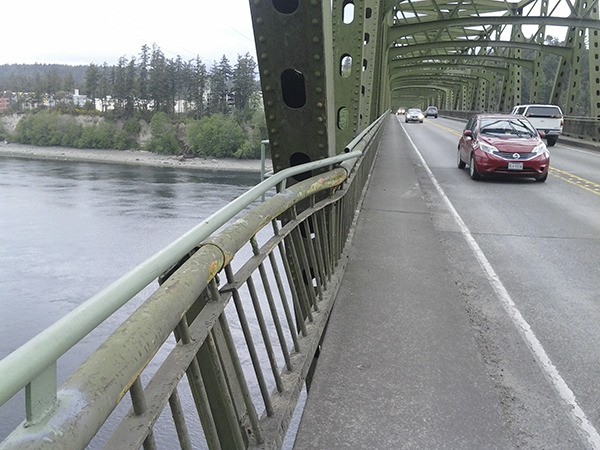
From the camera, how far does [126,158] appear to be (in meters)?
142

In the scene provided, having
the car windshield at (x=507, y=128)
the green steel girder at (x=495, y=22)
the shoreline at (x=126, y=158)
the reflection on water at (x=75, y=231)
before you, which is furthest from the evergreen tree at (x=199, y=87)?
the car windshield at (x=507, y=128)

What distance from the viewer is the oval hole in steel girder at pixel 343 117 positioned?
8.45 meters

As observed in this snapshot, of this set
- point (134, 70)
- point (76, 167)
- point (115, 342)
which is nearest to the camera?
point (115, 342)

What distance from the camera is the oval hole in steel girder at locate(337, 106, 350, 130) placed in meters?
8.45

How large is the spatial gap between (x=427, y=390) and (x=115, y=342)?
279 cm

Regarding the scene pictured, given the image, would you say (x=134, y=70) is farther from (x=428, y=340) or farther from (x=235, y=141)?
(x=428, y=340)

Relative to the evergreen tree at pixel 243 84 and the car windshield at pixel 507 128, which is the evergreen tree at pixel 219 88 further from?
the car windshield at pixel 507 128

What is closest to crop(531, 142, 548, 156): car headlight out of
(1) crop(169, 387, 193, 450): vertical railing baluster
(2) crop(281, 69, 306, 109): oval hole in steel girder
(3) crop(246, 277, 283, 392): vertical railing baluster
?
(2) crop(281, 69, 306, 109): oval hole in steel girder

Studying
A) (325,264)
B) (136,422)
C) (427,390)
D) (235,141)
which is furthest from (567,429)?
(235,141)

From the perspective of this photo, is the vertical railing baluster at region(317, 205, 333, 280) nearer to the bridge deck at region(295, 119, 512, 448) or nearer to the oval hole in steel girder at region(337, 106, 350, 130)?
the bridge deck at region(295, 119, 512, 448)

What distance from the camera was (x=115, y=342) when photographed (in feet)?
4.17

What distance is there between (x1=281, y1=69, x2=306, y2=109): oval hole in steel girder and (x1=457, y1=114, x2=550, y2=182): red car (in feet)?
35.0

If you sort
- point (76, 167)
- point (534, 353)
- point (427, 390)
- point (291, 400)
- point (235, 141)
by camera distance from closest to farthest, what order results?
1. point (291, 400)
2. point (427, 390)
3. point (534, 353)
4. point (76, 167)
5. point (235, 141)

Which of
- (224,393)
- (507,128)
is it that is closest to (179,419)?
(224,393)
